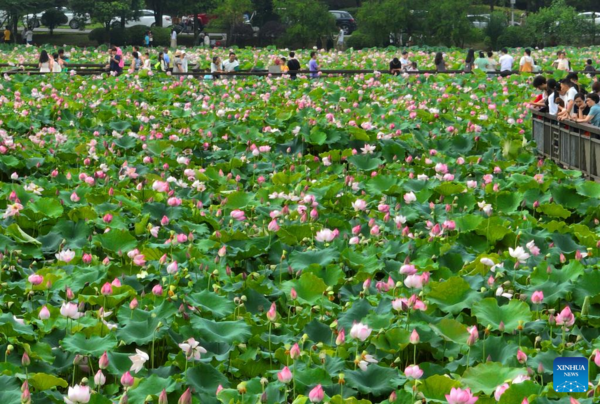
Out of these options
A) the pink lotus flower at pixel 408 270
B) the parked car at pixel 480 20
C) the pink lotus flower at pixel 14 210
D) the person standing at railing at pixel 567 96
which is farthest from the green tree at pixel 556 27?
the pink lotus flower at pixel 408 270

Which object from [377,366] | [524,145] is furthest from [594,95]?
[377,366]

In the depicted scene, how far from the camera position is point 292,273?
6430 mm

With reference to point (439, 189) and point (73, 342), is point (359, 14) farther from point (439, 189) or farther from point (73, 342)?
point (73, 342)

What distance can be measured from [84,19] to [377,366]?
41.3 meters

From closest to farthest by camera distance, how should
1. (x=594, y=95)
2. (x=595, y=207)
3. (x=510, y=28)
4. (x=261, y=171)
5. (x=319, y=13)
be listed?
(x=595, y=207) → (x=261, y=171) → (x=594, y=95) → (x=319, y=13) → (x=510, y=28)

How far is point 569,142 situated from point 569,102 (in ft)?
1.78

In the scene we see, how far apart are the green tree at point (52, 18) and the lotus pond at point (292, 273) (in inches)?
1360

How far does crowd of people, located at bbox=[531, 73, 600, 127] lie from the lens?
1078cm

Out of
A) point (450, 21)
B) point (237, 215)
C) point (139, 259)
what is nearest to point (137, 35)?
point (450, 21)

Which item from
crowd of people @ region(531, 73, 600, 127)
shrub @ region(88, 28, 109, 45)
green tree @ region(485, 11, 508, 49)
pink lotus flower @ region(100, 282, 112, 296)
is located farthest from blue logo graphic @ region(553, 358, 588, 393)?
shrub @ region(88, 28, 109, 45)

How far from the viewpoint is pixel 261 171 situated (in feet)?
34.0

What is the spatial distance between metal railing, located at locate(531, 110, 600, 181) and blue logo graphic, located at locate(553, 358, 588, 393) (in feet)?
20.3

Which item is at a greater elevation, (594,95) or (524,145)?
(594,95)

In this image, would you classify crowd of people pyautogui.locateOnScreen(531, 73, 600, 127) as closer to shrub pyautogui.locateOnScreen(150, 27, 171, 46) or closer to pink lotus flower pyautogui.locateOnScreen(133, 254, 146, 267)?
pink lotus flower pyautogui.locateOnScreen(133, 254, 146, 267)
